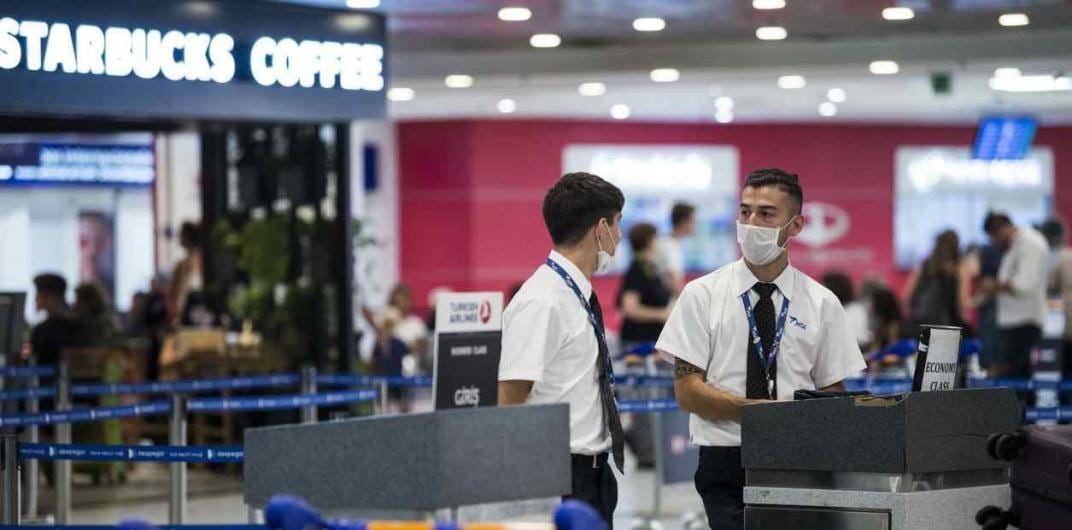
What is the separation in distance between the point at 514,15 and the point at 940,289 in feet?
12.1

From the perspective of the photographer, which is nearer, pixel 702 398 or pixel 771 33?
pixel 702 398

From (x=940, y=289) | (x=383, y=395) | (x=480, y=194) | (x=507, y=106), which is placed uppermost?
(x=507, y=106)

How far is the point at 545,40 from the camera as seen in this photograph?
12.1m

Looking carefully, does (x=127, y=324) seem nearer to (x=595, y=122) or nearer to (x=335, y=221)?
(x=335, y=221)

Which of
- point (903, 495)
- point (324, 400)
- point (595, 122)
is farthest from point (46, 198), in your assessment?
point (903, 495)

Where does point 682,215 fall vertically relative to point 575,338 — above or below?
above

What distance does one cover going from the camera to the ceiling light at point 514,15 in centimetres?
1059

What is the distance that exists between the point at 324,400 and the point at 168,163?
11081 millimetres

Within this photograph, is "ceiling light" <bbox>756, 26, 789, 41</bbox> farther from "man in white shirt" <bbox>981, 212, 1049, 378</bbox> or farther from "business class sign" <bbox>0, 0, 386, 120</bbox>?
"business class sign" <bbox>0, 0, 386, 120</bbox>

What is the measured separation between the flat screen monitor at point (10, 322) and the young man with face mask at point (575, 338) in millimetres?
6722

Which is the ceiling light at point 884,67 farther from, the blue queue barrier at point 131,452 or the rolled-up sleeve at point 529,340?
the rolled-up sleeve at point 529,340

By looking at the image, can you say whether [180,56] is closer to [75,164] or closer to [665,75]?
[665,75]

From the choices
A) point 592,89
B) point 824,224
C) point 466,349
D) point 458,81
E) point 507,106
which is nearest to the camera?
point 466,349

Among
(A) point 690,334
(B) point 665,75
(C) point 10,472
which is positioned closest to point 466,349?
(A) point 690,334
